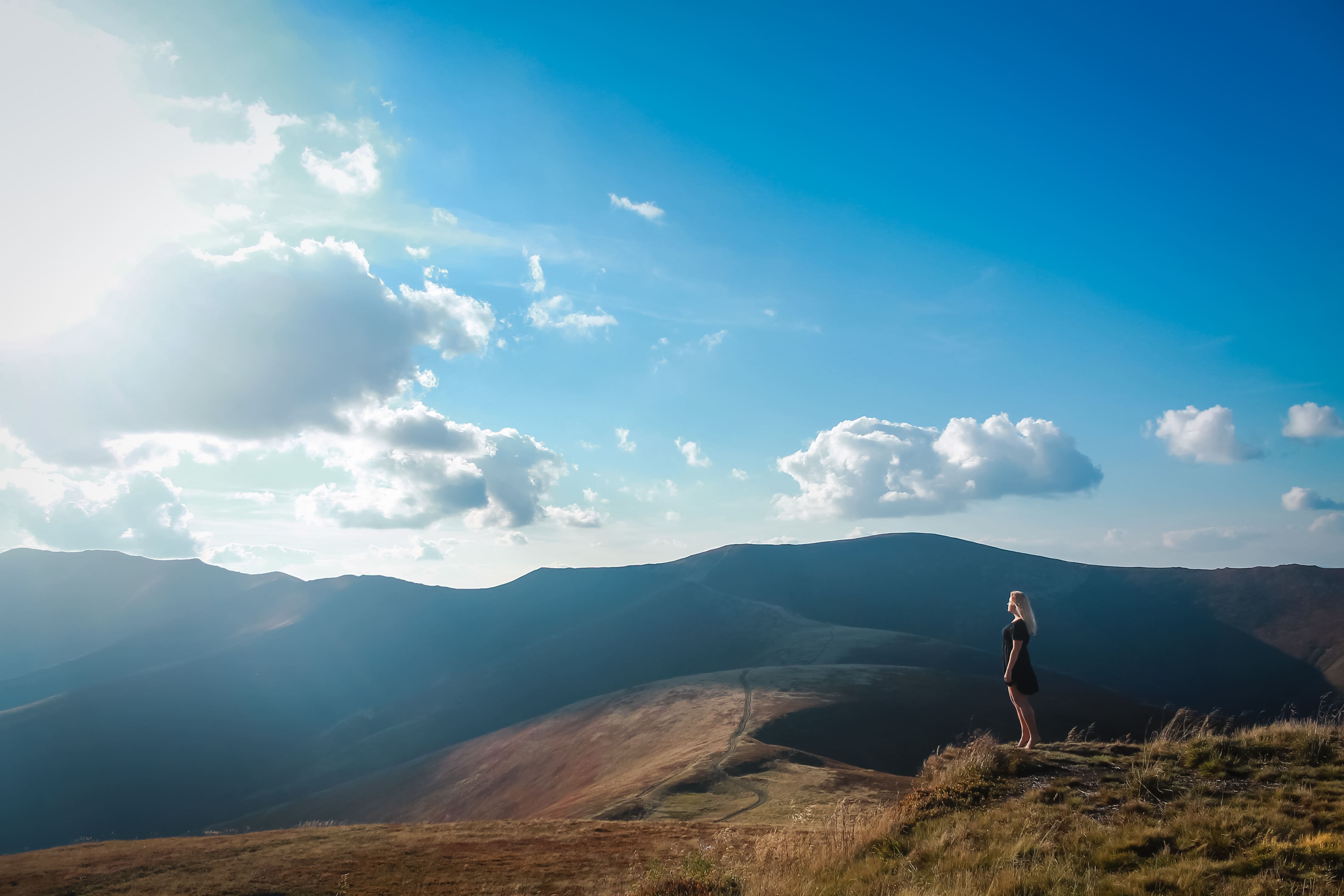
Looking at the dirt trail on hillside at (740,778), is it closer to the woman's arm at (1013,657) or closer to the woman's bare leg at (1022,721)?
the woman's bare leg at (1022,721)

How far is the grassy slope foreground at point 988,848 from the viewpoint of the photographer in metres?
5.65

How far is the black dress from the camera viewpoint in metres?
10.4

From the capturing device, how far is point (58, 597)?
156625 mm

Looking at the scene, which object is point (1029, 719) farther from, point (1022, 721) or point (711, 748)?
point (711, 748)

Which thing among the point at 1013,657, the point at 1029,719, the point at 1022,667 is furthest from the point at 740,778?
the point at 1013,657

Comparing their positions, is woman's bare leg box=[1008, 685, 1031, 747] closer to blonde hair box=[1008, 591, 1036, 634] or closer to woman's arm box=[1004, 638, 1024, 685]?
woman's arm box=[1004, 638, 1024, 685]

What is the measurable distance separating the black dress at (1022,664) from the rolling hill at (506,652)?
3002cm

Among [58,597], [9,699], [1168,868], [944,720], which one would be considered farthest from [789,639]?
[58,597]

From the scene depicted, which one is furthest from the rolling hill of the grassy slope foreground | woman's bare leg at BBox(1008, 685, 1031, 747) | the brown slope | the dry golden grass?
the dry golden grass

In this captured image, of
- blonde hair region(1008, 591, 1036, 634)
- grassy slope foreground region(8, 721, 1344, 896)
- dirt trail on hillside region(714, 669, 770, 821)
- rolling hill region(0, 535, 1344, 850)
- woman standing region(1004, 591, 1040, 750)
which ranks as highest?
blonde hair region(1008, 591, 1036, 634)

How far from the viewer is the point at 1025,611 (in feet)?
Answer: 34.8

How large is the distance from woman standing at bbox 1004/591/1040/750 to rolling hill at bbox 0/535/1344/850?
29.6 metres

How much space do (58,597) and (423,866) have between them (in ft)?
657

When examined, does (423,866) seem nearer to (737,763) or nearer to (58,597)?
(737,763)
